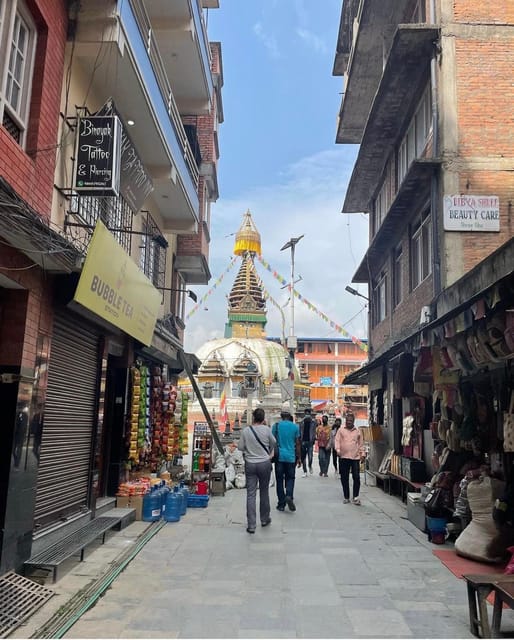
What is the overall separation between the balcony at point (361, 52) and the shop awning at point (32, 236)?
1221 cm

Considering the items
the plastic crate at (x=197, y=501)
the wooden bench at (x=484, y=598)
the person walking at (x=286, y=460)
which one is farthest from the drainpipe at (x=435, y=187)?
the wooden bench at (x=484, y=598)

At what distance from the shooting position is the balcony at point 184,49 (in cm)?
1069

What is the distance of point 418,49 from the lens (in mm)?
11555

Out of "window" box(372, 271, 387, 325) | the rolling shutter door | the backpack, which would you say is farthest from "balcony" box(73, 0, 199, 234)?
the backpack

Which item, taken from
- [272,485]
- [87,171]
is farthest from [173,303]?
[87,171]

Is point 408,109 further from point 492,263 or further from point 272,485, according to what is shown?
point 272,485

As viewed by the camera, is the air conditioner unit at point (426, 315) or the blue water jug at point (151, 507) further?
the air conditioner unit at point (426, 315)

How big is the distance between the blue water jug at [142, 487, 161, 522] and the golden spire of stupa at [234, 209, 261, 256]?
43195mm

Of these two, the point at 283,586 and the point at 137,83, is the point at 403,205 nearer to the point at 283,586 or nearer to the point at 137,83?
the point at 137,83

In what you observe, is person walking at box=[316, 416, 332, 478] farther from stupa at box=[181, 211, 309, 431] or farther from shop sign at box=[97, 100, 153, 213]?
stupa at box=[181, 211, 309, 431]

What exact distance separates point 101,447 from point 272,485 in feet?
20.8

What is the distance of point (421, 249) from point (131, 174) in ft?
22.6

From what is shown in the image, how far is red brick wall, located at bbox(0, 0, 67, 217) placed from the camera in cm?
571

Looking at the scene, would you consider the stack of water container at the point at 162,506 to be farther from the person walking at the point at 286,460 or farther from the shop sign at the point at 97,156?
the shop sign at the point at 97,156
